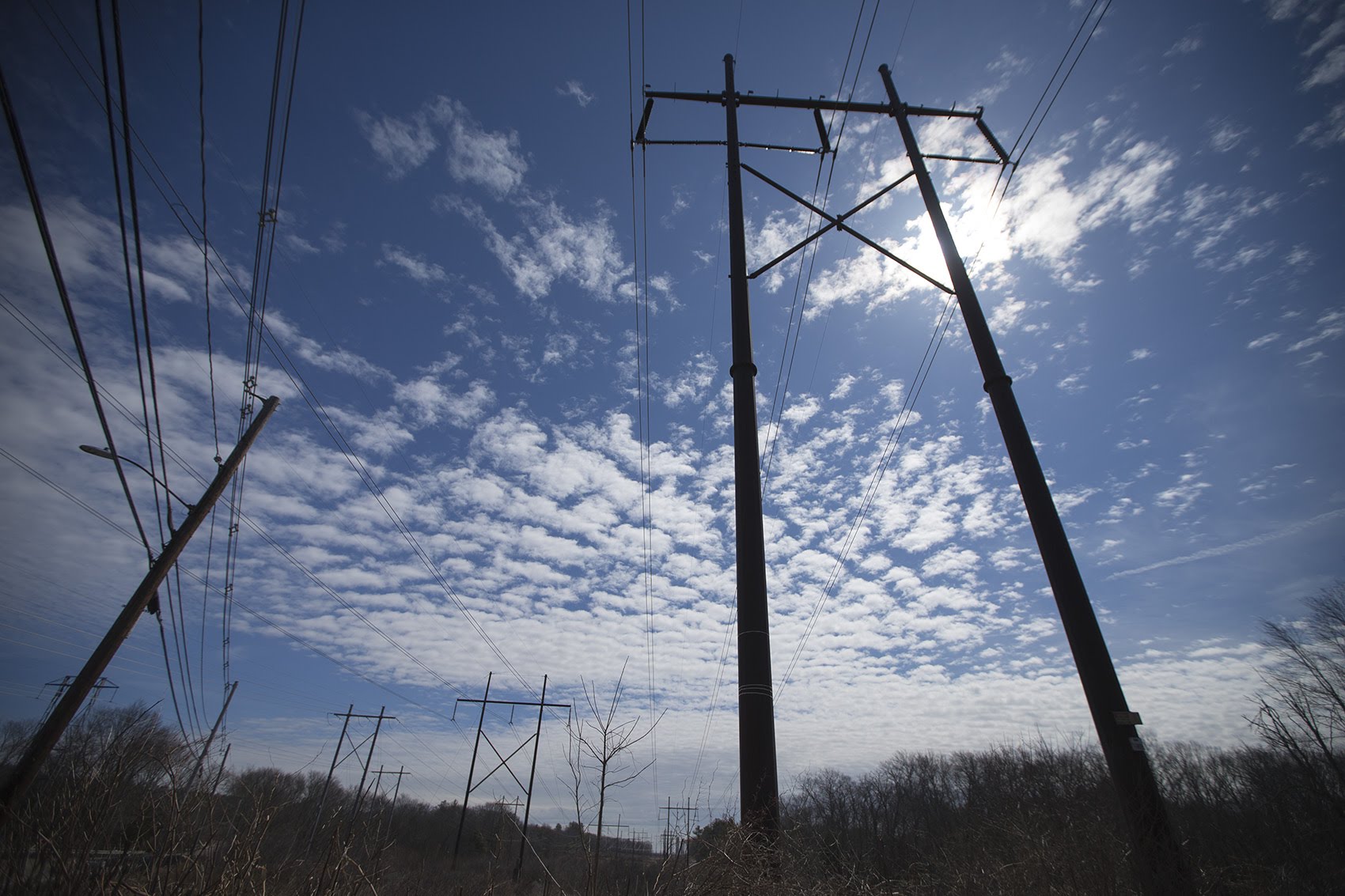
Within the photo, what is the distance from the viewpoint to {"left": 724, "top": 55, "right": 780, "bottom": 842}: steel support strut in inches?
203

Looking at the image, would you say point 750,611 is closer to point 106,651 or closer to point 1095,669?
point 1095,669

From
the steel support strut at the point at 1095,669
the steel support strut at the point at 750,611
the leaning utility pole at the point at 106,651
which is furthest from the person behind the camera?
the leaning utility pole at the point at 106,651

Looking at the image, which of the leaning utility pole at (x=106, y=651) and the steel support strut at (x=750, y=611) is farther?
the leaning utility pole at (x=106, y=651)

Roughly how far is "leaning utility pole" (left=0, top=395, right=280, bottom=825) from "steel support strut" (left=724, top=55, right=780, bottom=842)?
9.49 m

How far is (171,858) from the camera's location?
3.82m

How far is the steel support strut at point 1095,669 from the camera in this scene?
163 inches

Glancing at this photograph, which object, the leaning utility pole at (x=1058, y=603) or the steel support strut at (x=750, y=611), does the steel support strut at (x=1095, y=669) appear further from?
the steel support strut at (x=750, y=611)

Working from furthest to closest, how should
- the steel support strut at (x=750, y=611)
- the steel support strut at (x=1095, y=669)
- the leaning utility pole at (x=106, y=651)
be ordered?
1. the leaning utility pole at (x=106, y=651)
2. the steel support strut at (x=750, y=611)
3. the steel support strut at (x=1095, y=669)

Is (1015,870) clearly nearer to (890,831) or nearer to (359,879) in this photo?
(359,879)

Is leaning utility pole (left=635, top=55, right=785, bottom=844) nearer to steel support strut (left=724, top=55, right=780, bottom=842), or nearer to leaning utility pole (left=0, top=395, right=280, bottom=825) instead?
steel support strut (left=724, top=55, right=780, bottom=842)

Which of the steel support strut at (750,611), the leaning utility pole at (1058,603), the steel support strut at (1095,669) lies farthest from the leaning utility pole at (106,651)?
the steel support strut at (1095,669)

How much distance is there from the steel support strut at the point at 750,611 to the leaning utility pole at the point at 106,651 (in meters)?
9.49

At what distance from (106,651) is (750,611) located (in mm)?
11240

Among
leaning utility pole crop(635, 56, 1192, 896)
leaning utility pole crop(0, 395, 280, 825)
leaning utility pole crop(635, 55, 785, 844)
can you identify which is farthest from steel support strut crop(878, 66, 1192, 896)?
leaning utility pole crop(0, 395, 280, 825)
